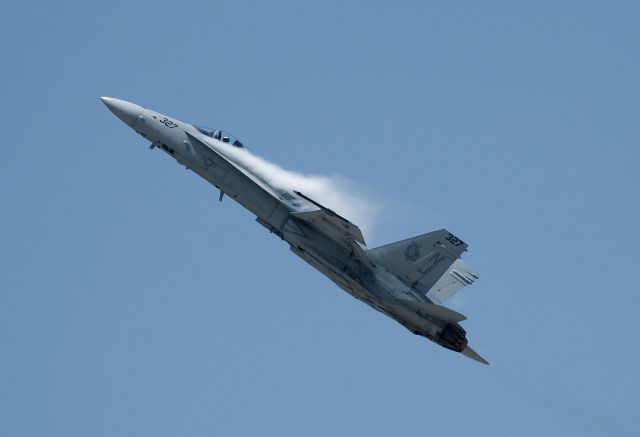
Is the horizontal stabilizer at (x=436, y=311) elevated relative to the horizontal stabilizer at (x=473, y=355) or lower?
elevated

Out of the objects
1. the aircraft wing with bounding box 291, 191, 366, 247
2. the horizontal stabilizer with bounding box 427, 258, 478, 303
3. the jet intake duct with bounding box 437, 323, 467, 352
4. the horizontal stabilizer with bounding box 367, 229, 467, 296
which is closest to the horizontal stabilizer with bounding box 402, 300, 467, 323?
the jet intake duct with bounding box 437, 323, 467, 352

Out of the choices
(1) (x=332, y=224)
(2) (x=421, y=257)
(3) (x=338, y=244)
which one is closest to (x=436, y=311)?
(2) (x=421, y=257)

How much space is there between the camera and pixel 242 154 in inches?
1067

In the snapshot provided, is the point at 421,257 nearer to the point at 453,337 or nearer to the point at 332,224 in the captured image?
the point at 453,337

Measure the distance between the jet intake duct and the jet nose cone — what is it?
1011cm

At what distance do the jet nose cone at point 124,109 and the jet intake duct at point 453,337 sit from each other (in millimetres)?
10112

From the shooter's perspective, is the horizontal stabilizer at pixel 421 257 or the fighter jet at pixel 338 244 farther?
the horizontal stabilizer at pixel 421 257

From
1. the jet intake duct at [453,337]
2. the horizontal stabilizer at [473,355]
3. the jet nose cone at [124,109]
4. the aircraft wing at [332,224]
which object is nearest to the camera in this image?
the aircraft wing at [332,224]

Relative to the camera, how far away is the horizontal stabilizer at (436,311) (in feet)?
81.0

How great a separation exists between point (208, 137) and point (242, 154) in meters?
1.06

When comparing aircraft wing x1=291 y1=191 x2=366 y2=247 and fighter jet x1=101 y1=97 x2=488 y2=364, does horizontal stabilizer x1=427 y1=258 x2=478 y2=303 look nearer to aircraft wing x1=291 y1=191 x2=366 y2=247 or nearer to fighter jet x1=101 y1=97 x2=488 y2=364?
fighter jet x1=101 y1=97 x2=488 y2=364

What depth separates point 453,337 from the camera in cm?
2545

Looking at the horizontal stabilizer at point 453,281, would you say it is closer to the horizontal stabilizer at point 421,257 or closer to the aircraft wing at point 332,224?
the horizontal stabilizer at point 421,257

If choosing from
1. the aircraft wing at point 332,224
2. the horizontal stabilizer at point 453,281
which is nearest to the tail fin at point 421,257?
the horizontal stabilizer at point 453,281
